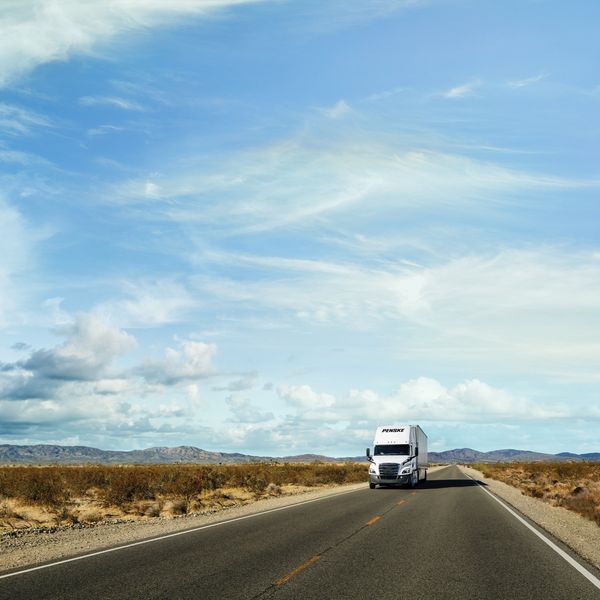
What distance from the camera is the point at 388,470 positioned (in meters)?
35.9

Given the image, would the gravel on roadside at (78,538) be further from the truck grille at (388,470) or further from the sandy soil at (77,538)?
the truck grille at (388,470)

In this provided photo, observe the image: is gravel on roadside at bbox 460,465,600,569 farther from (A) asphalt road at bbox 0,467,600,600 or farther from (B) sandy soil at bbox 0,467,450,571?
(B) sandy soil at bbox 0,467,450,571

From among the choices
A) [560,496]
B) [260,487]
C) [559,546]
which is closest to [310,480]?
[260,487]

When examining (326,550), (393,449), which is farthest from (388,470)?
(326,550)

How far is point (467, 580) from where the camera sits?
9875 mm

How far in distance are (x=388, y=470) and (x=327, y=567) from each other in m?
25.9

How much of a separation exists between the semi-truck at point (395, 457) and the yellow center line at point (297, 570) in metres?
24.6

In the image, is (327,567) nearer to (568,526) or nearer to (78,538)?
(78,538)

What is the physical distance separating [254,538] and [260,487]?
2713 centimetres

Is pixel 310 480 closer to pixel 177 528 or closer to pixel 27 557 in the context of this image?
pixel 177 528

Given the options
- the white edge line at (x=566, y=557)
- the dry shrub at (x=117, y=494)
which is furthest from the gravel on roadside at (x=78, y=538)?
the white edge line at (x=566, y=557)

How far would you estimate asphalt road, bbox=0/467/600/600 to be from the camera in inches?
355

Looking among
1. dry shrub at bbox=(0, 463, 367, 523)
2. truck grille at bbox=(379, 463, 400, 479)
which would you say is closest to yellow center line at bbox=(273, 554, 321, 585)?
dry shrub at bbox=(0, 463, 367, 523)

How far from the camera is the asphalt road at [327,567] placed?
902 centimetres
